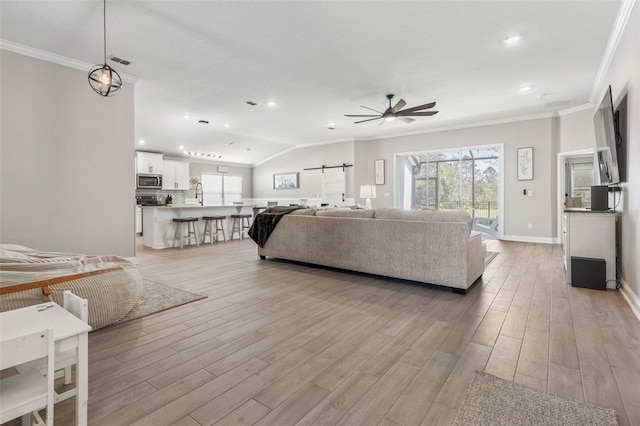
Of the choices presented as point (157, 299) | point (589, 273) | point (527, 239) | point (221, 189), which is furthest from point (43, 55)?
point (527, 239)

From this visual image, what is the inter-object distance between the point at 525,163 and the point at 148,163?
10.4 m

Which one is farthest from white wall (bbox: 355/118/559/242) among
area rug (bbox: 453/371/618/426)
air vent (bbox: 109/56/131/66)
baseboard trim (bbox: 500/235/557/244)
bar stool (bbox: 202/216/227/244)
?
air vent (bbox: 109/56/131/66)

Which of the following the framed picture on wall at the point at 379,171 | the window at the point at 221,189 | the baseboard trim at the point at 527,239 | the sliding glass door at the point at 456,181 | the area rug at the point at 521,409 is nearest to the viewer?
the area rug at the point at 521,409

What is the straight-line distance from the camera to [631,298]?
2889mm

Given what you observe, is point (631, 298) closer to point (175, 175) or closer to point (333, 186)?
point (333, 186)

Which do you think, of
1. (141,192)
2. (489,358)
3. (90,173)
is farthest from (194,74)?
(141,192)

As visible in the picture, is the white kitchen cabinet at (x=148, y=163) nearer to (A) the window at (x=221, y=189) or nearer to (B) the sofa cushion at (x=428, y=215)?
(A) the window at (x=221, y=189)

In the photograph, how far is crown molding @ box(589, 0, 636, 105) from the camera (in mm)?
3027

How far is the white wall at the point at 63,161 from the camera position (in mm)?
3691

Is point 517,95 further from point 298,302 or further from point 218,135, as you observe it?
point 218,135

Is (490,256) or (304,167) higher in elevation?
(304,167)

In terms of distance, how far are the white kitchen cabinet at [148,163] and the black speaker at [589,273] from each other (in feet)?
34.2

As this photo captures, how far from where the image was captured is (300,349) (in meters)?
2.12

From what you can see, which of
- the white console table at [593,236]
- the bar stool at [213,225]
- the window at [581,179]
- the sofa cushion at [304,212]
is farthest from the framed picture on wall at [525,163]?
the bar stool at [213,225]
